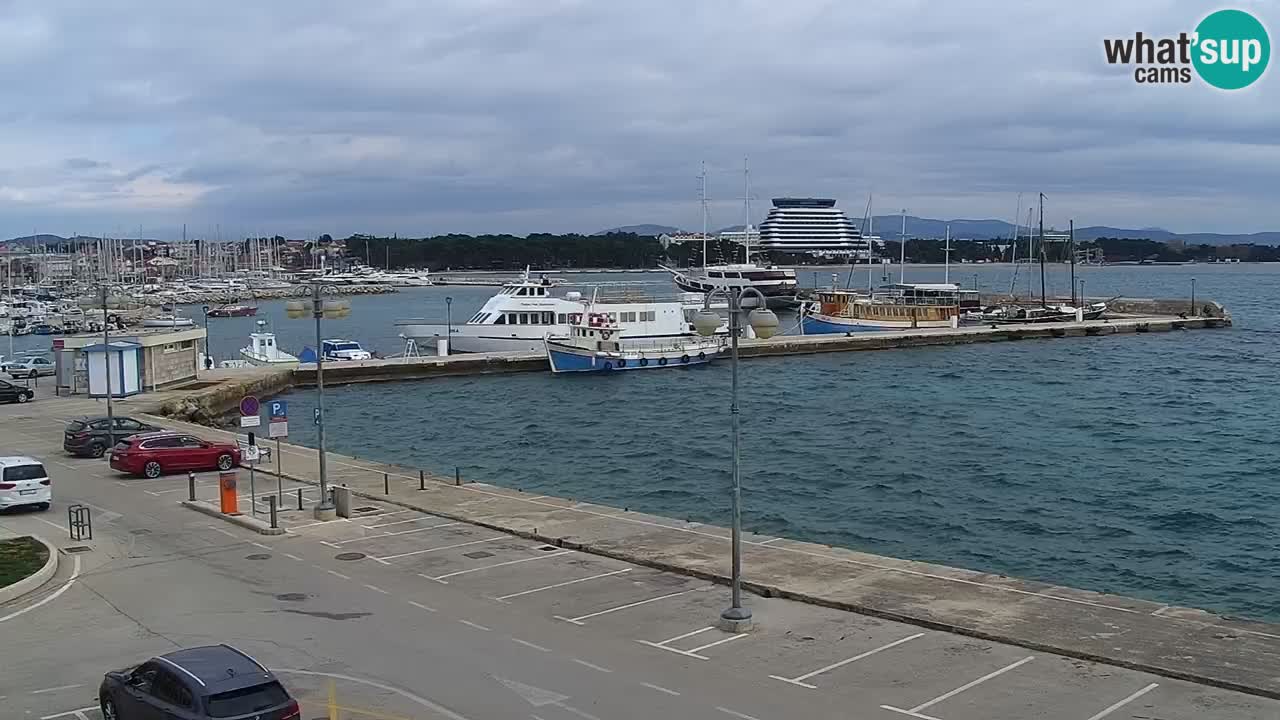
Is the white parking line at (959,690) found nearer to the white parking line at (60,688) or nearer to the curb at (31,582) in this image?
the white parking line at (60,688)

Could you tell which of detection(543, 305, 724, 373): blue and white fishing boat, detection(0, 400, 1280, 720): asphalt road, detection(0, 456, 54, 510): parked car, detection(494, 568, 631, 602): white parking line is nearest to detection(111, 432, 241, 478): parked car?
detection(0, 456, 54, 510): parked car

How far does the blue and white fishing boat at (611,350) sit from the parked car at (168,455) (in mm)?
42387

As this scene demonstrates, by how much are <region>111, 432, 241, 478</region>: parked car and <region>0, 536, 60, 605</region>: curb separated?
31.0 feet

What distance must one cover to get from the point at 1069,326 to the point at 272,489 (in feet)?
278

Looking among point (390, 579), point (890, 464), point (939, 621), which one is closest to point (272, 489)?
point (390, 579)

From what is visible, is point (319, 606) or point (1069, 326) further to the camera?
point (1069, 326)

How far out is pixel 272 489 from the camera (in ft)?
91.2

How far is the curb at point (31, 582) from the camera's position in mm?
17344

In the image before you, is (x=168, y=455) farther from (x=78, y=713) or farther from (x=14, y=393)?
(x=14, y=393)

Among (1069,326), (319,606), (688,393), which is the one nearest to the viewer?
(319,606)

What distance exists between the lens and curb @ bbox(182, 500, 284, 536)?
22562 millimetres

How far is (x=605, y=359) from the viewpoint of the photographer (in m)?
73.3

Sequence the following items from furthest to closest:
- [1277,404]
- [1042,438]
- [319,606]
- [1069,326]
Result: [1069,326], [1277,404], [1042,438], [319,606]

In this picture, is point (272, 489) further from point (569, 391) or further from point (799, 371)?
point (799, 371)
